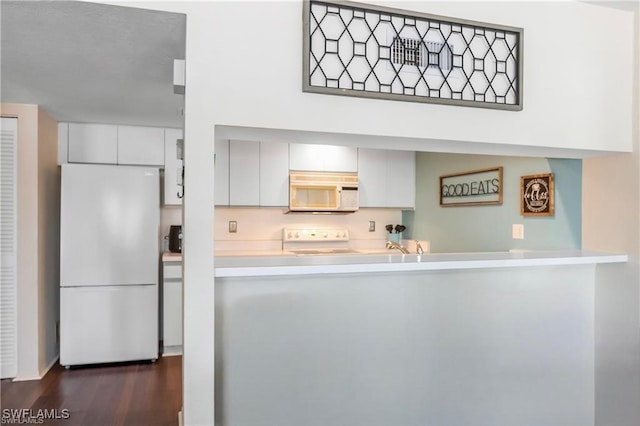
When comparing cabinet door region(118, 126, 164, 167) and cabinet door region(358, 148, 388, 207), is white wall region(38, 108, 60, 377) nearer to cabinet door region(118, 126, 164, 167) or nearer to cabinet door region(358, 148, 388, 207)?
cabinet door region(118, 126, 164, 167)

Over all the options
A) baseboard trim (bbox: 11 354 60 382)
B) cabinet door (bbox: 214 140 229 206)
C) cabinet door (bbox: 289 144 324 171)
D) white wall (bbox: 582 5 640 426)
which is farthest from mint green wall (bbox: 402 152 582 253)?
baseboard trim (bbox: 11 354 60 382)

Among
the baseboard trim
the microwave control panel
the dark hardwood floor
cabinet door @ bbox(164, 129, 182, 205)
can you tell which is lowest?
the dark hardwood floor

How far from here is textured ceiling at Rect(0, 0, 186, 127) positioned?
1679 millimetres

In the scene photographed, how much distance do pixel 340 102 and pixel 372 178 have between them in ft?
9.03

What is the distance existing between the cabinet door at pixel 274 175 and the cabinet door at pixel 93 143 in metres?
1.34

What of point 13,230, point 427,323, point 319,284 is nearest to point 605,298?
point 427,323

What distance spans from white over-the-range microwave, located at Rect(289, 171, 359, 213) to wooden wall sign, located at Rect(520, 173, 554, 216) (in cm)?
171

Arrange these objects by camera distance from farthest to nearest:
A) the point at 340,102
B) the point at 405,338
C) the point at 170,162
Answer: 1. the point at 170,162
2. the point at 405,338
3. the point at 340,102

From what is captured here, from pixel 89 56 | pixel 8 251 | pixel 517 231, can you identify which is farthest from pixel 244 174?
pixel 517 231

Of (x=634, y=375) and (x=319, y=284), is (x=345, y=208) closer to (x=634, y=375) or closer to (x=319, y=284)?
(x=319, y=284)

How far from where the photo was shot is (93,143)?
3820 millimetres

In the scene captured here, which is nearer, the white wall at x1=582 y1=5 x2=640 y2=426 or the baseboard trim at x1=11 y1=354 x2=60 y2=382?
→ the white wall at x1=582 y1=5 x2=640 y2=426

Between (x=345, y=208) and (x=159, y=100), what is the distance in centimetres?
201

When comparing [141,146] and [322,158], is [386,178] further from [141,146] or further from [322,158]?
[141,146]
